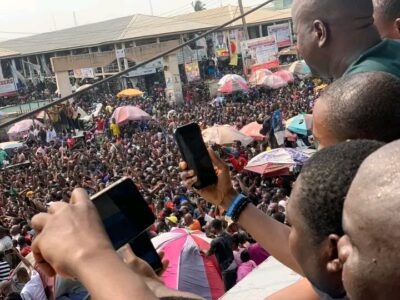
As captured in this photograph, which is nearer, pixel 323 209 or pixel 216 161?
pixel 323 209

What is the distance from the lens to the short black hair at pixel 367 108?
119cm

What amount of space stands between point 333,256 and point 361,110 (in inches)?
15.7

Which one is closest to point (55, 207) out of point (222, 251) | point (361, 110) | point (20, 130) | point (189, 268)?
point (361, 110)

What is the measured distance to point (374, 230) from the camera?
0.70m

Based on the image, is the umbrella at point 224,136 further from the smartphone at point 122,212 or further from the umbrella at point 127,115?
the smartphone at point 122,212

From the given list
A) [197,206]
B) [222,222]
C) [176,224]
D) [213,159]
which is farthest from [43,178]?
[213,159]

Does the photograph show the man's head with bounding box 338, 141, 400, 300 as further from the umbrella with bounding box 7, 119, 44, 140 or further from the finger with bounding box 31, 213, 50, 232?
the umbrella with bounding box 7, 119, 44, 140

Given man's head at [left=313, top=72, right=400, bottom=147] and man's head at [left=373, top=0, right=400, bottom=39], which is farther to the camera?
man's head at [left=373, top=0, right=400, bottom=39]

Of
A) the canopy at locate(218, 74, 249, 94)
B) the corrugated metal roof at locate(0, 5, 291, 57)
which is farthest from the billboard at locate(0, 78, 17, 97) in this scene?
the canopy at locate(218, 74, 249, 94)

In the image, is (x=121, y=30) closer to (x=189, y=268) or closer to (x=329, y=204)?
(x=189, y=268)

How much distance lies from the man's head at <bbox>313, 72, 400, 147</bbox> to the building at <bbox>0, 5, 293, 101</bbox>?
22887 millimetres

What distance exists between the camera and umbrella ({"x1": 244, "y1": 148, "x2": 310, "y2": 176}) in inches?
343

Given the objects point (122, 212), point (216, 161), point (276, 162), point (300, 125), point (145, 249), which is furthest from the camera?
point (300, 125)

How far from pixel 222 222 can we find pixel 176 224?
1.15 m
